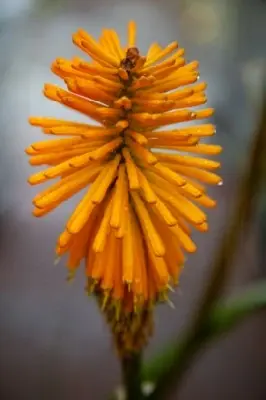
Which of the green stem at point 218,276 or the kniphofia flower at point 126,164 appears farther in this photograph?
the green stem at point 218,276

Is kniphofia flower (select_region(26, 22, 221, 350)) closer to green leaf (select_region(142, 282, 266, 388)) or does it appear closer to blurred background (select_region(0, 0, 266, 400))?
green leaf (select_region(142, 282, 266, 388))

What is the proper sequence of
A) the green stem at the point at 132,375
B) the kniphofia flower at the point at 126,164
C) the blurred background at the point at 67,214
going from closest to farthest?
the kniphofia flower at the point at 126,164
the green stem at the point at 132,375
the blurred background at the point at 67,214

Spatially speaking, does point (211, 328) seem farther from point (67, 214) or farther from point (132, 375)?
point (67, 214)

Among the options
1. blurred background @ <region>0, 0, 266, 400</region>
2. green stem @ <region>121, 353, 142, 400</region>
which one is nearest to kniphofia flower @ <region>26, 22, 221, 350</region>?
green stem @ <region>121, 353, 142, 400</region>

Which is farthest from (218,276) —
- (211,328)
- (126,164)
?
(126,164)

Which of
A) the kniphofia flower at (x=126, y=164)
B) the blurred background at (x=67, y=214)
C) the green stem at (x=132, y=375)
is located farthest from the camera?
the blurred background at (x=67, y=214)

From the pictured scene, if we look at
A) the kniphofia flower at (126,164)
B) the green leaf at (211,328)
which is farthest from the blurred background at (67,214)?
the kniphofia flower at (126,164)

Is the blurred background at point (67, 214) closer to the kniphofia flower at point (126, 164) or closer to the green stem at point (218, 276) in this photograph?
the green stem at point (218, 276)

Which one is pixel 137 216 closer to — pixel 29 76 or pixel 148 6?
pixel 29 76
